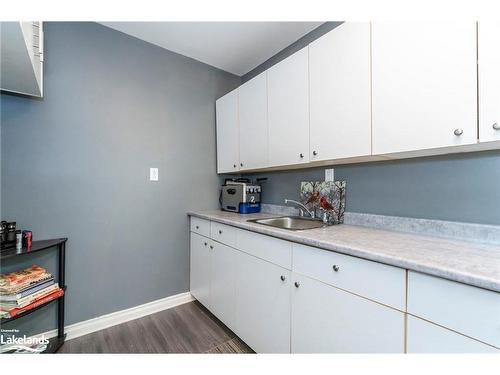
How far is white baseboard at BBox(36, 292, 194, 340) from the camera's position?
170 cm

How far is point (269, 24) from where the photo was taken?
5.93 ft

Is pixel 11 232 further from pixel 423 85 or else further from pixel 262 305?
pixel 423 85

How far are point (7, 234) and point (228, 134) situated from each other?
179 cm

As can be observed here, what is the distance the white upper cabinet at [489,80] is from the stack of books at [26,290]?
2.47m

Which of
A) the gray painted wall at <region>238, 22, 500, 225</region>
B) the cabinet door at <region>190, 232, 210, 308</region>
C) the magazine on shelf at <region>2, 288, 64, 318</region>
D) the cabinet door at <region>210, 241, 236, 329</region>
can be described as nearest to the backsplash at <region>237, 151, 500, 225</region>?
the gray painted wall at <region>238, 22, 500, 225</region>

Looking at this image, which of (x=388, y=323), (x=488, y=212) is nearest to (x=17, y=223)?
(x=388, y=323)

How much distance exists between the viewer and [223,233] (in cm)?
177

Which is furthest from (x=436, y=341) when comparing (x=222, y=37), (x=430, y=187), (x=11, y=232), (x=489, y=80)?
(x=222, y=37)

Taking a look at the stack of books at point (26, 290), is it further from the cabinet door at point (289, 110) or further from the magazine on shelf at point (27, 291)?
the cabinet door at point (289, 110)

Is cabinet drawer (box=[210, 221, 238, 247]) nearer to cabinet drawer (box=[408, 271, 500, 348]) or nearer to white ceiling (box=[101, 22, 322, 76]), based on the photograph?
cabinet drawer (box=[408, 271, 500, 348])

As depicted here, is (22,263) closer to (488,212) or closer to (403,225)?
(403,225)

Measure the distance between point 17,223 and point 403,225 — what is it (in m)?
2.51

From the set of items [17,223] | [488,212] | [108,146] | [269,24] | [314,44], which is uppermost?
[269,24]
